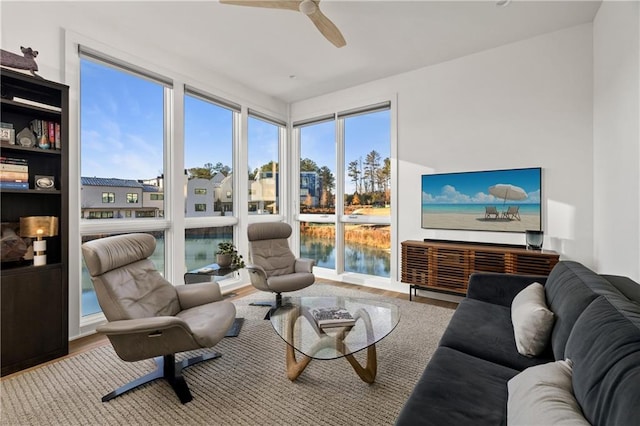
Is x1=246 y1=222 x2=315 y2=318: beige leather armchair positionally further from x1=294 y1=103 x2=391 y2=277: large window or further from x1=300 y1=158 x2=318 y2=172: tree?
x1=300 y1=158 x2=318 y2=172: tree

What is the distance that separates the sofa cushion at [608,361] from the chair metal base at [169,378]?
6.67ft

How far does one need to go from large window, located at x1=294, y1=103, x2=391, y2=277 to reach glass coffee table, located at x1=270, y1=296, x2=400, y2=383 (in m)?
2.27

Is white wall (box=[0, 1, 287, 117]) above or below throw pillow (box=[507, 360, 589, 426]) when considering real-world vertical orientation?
above

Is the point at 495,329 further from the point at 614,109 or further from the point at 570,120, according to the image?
the point at 570,120

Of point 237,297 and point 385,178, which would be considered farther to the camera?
point 385,178

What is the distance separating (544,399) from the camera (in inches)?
41.2

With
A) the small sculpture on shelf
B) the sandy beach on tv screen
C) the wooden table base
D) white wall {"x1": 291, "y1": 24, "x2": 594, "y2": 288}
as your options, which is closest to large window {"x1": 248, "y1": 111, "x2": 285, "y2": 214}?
white wall {"x1": 291, "y1": 24, "x2": 594, "y2": 288}

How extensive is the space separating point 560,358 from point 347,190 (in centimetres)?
374

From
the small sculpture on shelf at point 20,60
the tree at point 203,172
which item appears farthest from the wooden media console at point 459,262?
the small sculpture on shelf at point 20,60

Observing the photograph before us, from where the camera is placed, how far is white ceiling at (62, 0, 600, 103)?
276cm

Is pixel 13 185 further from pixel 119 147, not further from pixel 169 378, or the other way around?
pixel 169 378

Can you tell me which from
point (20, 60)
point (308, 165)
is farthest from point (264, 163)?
point (20, 60)

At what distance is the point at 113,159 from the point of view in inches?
127

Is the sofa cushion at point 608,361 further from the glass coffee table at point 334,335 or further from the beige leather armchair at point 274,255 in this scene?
the beige leather armchair at point 274,255
